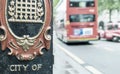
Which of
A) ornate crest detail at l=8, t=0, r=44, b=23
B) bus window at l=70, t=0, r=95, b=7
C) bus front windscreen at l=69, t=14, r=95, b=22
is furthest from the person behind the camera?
bus front windscreen at l=69, t=14, r=95, b=22

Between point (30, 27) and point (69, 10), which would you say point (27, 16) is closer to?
point (30, 27)

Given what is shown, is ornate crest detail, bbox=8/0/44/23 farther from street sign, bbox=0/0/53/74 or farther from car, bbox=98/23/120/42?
car, bbox=98/23/120/42

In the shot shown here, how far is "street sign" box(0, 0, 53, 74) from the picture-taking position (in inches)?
118

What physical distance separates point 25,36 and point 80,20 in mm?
24616

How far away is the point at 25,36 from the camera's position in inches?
119

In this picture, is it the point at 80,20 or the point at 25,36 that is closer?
the point at 25,36

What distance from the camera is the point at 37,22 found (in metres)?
3.05

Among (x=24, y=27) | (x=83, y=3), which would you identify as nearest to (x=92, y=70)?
(x=24, y=27)

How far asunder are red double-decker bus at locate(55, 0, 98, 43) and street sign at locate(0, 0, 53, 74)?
23871mm

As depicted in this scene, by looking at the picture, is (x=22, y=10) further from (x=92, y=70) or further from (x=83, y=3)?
(x=83, y=3)

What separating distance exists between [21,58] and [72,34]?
24678 mm

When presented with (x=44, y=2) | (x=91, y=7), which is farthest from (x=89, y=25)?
(x=44, y=2)

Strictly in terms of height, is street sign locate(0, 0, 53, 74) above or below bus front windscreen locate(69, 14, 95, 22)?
above

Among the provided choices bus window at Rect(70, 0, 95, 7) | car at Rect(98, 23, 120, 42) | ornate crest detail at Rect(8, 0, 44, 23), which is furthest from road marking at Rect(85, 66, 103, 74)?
car at Rect(98, 23, 120, 42)
